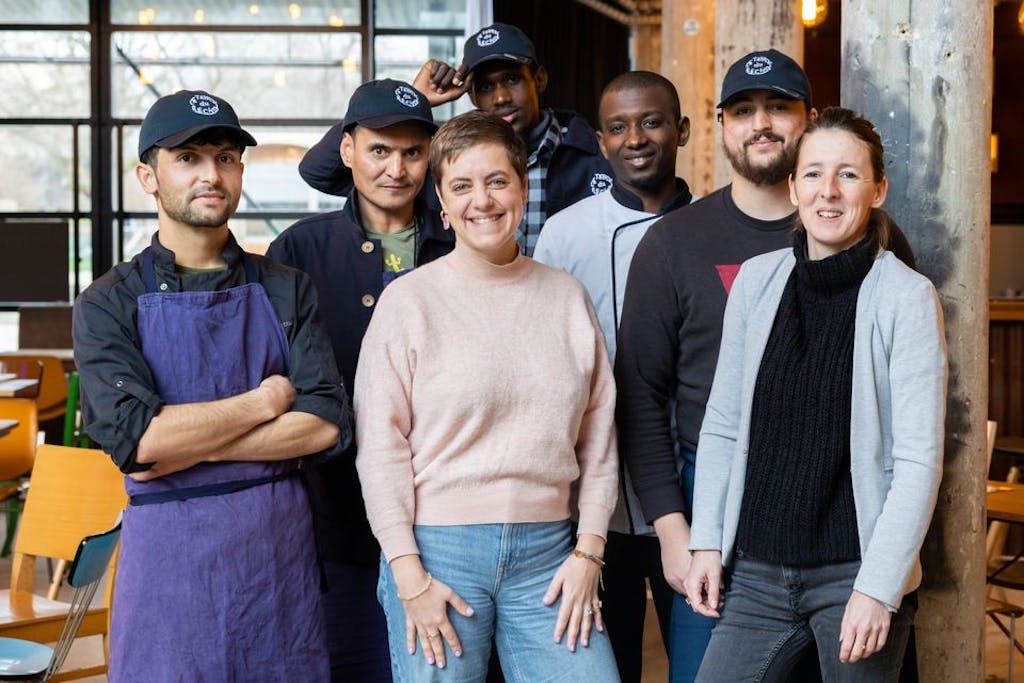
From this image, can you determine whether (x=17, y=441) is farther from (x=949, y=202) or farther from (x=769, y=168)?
(x=949, y=202)

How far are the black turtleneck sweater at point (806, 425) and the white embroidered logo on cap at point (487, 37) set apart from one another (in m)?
1.18

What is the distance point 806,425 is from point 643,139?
0.89 metres

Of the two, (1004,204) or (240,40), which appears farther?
(240,40)

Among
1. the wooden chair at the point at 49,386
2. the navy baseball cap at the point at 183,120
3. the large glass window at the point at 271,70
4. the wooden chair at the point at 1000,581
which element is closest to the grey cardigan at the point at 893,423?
the navy baseball cap at the point at 183,120

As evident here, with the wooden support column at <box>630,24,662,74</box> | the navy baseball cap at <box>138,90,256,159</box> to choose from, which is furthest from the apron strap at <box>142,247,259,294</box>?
the wooden support column at <box>630,24,662,74</box>

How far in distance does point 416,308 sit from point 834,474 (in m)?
0.76

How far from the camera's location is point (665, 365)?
8.02ft

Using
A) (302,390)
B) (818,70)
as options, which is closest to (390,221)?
(302,390)

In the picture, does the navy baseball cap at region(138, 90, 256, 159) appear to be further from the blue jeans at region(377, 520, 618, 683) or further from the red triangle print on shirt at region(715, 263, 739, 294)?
the red triangle print on shirt at region(715, 263, 739, 294)

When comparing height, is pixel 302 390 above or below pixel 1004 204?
below

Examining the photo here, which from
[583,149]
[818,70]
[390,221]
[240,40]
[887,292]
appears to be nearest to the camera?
[887,292]

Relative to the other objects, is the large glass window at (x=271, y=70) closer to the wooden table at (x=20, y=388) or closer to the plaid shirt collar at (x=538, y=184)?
the wooden table at (x=20, y=388)

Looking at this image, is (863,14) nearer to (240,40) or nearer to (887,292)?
(887,292)

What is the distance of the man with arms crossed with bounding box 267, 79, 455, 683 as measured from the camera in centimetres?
269
